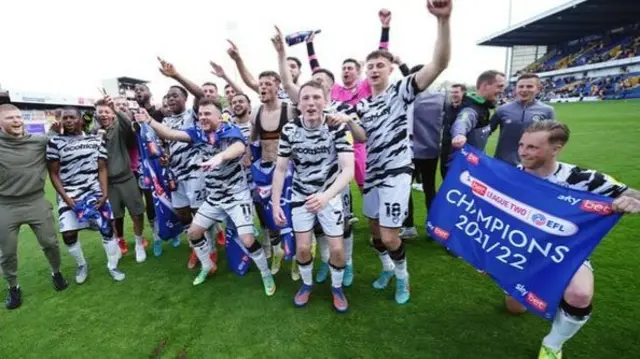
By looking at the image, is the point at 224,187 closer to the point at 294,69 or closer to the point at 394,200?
the point at 394,200

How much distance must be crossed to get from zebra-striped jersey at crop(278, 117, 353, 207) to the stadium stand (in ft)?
129

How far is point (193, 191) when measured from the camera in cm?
434

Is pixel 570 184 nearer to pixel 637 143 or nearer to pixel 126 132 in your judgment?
pixel 126 132

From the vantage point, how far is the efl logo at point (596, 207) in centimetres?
221

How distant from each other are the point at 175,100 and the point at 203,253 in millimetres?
1944

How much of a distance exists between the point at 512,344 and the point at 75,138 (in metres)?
4.73

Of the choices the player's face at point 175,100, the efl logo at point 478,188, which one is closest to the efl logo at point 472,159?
the efl logo at point 478,188

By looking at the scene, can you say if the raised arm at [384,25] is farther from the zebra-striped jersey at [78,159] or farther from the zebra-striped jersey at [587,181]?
the zebra-striped jersey at [78,159]

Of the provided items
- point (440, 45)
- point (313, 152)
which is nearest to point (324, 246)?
point (313, 152)

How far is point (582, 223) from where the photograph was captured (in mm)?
2318

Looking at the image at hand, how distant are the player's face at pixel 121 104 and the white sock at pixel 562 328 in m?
4.93

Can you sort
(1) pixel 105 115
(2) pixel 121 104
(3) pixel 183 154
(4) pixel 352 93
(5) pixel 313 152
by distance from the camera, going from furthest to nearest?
(4) pixel 352 93
(2) pixel 121 104
(1) pixel 105 115
(3) pixel 183 154
(5) pixel 313 152

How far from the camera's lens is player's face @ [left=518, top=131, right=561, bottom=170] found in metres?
Result: 2.49

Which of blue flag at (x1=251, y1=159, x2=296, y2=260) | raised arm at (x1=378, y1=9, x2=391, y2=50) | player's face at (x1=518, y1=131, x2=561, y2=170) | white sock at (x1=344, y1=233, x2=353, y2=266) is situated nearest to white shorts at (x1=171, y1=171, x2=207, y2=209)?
blue flag at (x1=251, y1=159, x2=296, y2=260)
